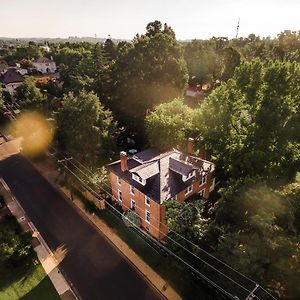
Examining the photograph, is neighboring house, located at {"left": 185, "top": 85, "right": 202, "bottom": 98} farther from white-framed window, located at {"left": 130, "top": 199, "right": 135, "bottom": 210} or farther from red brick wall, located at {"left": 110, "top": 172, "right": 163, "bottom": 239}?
white-framed window, located at {"left": 130, "top": 199, "right": 135, "bottom": 210}

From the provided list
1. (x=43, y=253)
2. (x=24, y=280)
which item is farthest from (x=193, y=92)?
(x=24, y=280)

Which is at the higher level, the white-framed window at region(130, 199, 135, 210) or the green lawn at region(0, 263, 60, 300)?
the white-framed window at region(130, 199, 135, 210)

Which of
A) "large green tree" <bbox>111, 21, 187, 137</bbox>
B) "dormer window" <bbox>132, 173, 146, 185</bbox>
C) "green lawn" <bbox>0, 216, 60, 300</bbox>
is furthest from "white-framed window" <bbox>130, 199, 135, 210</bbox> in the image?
"large green tree" <bbox>111, 21, 187, 137</bbox>

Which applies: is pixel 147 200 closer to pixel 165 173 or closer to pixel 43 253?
pixel 165 173

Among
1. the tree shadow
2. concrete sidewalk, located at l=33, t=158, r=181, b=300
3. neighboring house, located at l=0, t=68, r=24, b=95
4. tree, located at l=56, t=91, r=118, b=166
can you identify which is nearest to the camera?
the tree shadow

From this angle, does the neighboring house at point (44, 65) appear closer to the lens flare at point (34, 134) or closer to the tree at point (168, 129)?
the lens flare at point (34, 134)

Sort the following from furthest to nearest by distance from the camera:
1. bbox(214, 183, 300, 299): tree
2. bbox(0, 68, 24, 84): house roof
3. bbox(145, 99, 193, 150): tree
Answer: bbox(0, 68, 24, 84): house roof → bbox(145, 99, 193, 150): tree → bbox(214, 183, 300, 299): tree

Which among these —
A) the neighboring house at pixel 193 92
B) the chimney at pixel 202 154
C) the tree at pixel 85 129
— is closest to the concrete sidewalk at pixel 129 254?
the tree at pixel 85 129

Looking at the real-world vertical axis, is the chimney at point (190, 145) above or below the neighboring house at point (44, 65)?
above
